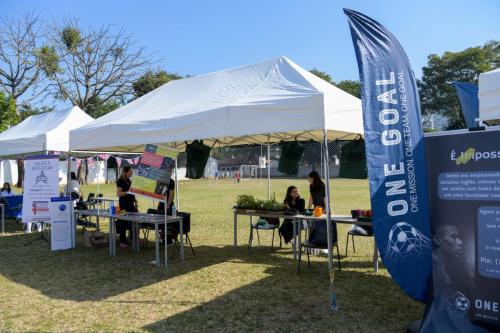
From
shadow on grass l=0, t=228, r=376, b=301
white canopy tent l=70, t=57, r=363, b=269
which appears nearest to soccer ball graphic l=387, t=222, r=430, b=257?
white canopy tent l=70, t=57, r=363, b=269

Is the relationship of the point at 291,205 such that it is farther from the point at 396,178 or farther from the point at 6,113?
the point at 6,113

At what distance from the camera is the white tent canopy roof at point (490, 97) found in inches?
185

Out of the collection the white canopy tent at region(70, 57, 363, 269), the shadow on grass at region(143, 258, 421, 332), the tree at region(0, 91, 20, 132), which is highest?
the tree at region(0, 91, 20, 132)

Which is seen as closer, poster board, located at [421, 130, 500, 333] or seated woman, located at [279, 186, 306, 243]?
poster board, located at [421, 130, 500, 333]

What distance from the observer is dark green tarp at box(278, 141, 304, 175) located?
7.81 metres

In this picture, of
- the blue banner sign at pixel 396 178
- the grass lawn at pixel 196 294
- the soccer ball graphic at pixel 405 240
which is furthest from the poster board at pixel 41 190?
the soccer ball graphic at pixel 405 240

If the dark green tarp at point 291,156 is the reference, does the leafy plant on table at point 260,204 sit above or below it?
below

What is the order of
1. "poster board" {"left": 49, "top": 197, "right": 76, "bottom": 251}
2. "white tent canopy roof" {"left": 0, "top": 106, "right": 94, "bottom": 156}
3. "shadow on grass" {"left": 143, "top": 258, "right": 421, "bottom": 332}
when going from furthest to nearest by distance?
1. "white tent canopy roof" {"left": 0, "top": 106, "right": 94, "bottom": 156}
2. "poster board" {"left": 49, "top": 197, "right": 76, "bottom": 251}
3. "shadow on grass" {"left": 143, "top": 258, "right": 421, "bottom": 332}

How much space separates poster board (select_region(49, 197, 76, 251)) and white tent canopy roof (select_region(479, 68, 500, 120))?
6.82 meters

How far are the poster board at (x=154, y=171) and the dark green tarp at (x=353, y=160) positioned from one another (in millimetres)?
3130

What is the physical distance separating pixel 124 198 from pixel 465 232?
19.5 feet

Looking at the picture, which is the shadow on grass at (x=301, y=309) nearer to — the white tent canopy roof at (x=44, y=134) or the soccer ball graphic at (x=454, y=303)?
the soccer ball graphic at (x=454, y=303)

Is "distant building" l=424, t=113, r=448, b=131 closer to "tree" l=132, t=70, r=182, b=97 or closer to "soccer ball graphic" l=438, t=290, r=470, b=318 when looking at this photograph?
"tree" l=132, t=70, r=182, b=97

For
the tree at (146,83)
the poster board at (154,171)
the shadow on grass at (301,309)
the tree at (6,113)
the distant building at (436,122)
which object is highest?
the tree at (146,83)
